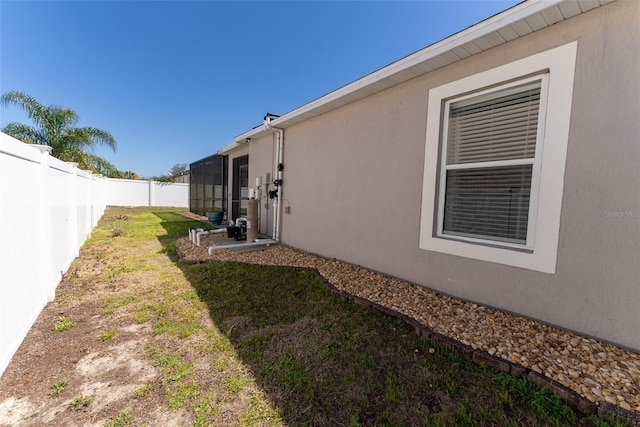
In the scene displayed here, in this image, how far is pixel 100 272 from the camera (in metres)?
4.72

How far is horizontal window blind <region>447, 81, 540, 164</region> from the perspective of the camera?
2805mm

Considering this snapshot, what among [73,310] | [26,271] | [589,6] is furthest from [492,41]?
[73,310]

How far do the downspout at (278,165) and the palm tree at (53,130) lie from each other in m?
11.2

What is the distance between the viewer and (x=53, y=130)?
39.0 feet

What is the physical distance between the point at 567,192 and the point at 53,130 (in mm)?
17823

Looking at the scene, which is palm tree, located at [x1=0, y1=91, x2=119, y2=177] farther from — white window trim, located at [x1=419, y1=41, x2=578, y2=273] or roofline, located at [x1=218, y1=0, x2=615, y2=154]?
white window trim, located at [x1=419, y1=41, x2=578, y2=273]

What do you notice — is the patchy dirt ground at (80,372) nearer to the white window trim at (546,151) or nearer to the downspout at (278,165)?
the white window trim at (546,151)

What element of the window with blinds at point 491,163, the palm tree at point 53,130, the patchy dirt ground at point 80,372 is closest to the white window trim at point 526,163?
the window with blinds at point 491,163

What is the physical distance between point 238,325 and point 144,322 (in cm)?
113

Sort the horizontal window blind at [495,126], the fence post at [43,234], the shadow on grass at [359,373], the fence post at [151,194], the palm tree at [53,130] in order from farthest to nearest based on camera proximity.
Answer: the fence post at [151,194] < the palm tree at [53,130] < the fence post at [43,234] < the horizontal window blind at [495,126] < the shadow on grass at [359,373]

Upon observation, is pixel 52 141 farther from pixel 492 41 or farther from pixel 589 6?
pixel 589 6

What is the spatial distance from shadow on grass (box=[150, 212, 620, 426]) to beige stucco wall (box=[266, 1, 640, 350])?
1124mm

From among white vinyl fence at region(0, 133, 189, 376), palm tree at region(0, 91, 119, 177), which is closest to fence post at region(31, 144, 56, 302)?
white vinyl fence at region(0, 133, 189, 376)

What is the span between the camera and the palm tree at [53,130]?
11328mm
